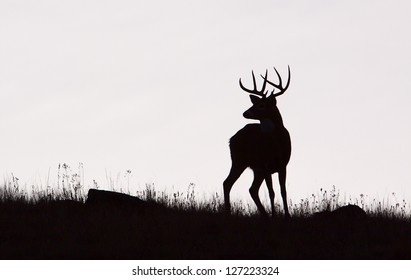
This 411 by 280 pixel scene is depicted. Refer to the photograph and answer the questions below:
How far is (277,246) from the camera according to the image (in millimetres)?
11891

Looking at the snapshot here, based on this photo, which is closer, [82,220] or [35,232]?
[35,232]

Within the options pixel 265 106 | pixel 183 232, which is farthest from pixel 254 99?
pixel 183 232

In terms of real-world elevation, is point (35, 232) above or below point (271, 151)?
below

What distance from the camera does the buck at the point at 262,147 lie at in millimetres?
15391

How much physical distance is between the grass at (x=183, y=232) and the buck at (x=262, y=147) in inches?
23.4

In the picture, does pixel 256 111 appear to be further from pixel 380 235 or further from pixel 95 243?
pixel 95 243

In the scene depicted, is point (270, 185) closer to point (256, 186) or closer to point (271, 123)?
point (256, 186)

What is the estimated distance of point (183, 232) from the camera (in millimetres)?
12477

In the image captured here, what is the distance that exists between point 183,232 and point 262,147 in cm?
349

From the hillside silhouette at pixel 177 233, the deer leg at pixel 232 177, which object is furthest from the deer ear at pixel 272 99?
the hillside silhouette at pixel 177 233

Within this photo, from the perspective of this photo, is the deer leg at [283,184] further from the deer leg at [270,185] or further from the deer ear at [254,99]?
the deer ear at [254,99]
